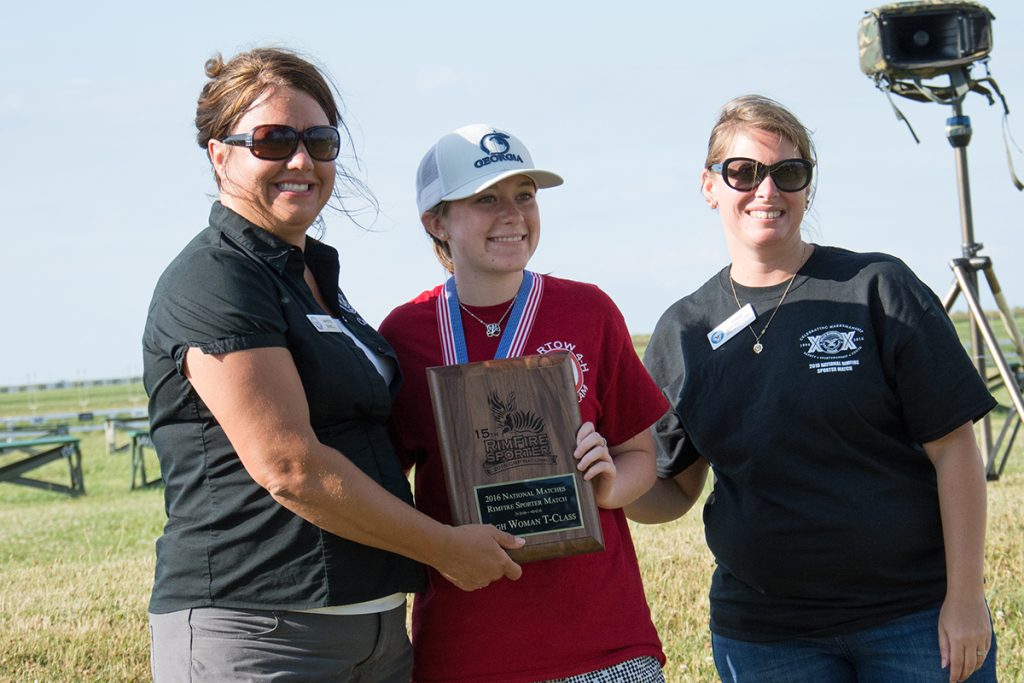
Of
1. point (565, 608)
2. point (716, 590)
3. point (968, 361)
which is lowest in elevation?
point (716, 590)

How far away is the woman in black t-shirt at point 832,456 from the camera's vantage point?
305 cm

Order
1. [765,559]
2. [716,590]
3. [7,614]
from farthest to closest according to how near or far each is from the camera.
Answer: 1. [7,614]
2. [716,590]
3. [765,559]

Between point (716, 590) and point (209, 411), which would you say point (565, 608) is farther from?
point (209, 411)

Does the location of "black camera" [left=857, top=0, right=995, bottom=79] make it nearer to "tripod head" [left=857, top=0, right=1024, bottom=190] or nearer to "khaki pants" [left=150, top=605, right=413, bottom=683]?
"tripod head" [left=857, top=0, right=1024, bottom=190]

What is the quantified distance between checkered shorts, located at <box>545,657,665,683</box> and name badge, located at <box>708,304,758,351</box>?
0.94 meters

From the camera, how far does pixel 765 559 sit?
3209 mm

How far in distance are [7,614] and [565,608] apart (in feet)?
14.9

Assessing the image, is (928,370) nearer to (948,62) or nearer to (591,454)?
(591,454)

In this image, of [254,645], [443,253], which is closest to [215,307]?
[254,645]

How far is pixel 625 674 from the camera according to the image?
2.98 meters

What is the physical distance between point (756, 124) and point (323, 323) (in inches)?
57.9

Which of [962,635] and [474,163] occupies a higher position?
[474,163]

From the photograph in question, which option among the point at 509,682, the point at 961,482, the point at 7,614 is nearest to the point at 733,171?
the point at 961,482

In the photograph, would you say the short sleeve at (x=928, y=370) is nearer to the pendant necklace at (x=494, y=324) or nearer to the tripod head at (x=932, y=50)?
the pendant necklace at (x=494, y=324)
